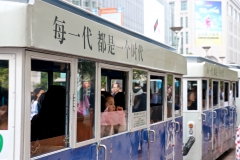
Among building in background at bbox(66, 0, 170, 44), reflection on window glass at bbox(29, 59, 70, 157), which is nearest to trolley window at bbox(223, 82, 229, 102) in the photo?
reflection on window glass at bbox(29, 59, 70, 157)

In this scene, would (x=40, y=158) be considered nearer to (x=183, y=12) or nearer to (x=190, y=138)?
(x=190, y=138)

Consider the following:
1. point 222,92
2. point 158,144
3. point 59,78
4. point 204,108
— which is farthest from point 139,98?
point 222,92

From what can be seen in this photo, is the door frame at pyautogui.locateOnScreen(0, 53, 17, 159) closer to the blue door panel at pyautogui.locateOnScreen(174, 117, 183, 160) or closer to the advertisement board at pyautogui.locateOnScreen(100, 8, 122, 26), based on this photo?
the blue door panel at pyautogui.locateOnScreen(174, 117, 183, 160)

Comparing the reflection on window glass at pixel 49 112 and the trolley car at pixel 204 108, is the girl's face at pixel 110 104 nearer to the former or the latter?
the reflection on window glass at pixel 49 112

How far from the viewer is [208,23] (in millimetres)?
80188

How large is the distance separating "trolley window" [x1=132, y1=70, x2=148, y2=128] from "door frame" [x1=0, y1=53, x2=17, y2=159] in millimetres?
2387

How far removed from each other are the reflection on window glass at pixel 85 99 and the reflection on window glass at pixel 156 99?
6.34ft

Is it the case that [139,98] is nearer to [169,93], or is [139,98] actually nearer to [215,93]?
[169,93]

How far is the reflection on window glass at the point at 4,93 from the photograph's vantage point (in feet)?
9.70

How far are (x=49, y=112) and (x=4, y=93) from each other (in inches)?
32.8

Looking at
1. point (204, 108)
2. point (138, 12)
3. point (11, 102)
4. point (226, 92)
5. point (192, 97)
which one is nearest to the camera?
point (11, 102)

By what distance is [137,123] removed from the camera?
531 cm

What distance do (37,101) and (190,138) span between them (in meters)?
5.29

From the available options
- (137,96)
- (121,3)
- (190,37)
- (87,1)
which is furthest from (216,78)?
(190,37)
